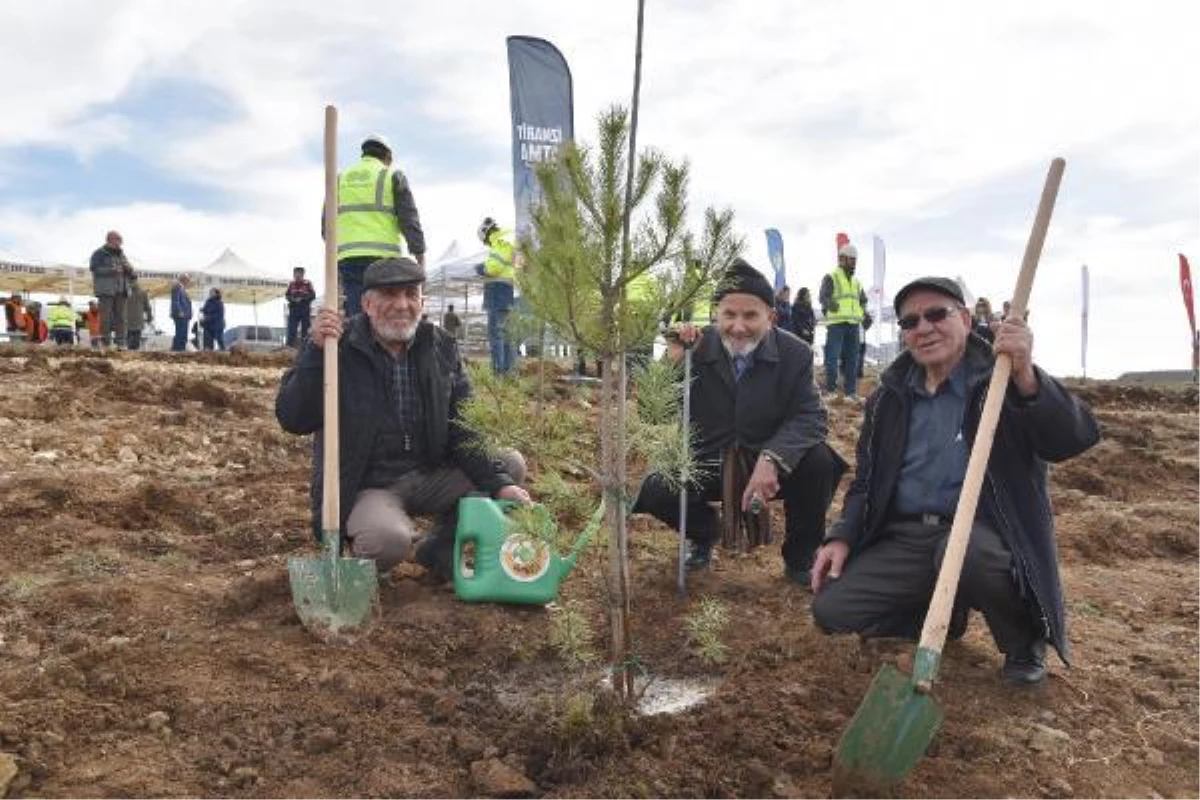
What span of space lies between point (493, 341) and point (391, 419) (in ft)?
15.6

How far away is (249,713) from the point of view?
2.61 meters

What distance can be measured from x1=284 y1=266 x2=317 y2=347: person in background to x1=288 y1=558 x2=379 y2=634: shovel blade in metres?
12.2

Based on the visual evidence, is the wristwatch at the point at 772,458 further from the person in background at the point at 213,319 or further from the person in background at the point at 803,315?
the person in background at the point at 213,319

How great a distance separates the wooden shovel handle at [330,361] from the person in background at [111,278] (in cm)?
996

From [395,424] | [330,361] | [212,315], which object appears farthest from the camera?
[212,315]

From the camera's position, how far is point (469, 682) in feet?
9.80

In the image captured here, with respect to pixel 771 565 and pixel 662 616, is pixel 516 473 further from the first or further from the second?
pixel 771 565

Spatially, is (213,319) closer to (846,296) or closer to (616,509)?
(846,296)

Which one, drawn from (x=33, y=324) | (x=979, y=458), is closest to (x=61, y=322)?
(x=33, y=324)

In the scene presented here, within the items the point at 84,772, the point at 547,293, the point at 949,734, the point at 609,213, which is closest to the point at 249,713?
the point at 84,772

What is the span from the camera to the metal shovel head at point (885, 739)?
2.23 metres

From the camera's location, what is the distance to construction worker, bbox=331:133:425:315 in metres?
6.36

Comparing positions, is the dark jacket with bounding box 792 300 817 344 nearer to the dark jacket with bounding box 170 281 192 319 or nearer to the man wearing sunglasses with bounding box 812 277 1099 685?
the man wearing sunglasses with bounding box 812 277 1099 685

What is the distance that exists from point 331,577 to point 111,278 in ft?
35.1
